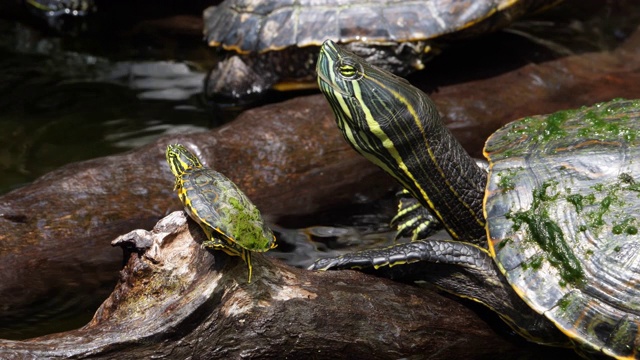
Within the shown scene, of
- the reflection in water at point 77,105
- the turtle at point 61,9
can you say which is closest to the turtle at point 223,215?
the reflection in water at point 77,105

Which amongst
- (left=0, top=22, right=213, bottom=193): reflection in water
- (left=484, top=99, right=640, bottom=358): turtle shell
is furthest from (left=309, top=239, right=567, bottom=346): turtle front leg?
(left=0, top=22, right=213, bottom=193): reflection in water

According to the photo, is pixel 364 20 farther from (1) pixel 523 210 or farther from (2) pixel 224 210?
(2) pixel 224 210

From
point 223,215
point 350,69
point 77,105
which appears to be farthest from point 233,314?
point 77,105

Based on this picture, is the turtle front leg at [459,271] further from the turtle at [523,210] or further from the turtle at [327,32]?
the turtle at [327,32]

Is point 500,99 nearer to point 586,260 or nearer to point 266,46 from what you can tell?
point 266,46

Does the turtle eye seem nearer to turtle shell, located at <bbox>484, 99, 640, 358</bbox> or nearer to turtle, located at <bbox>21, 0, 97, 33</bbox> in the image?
turtle shell, located at <bbox>484, 99, 640, 358</bbox>

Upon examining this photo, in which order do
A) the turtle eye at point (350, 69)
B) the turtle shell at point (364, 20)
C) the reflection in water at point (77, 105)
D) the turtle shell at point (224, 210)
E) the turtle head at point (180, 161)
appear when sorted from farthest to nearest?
1. the turtle shell at point (364, 20)
2. the reflection in water at point (77, 105)
3. the turtle eye at point (350, 69)
4. the turtle head at point (180, 161)
5. the turtle shell at point (224, 210)
